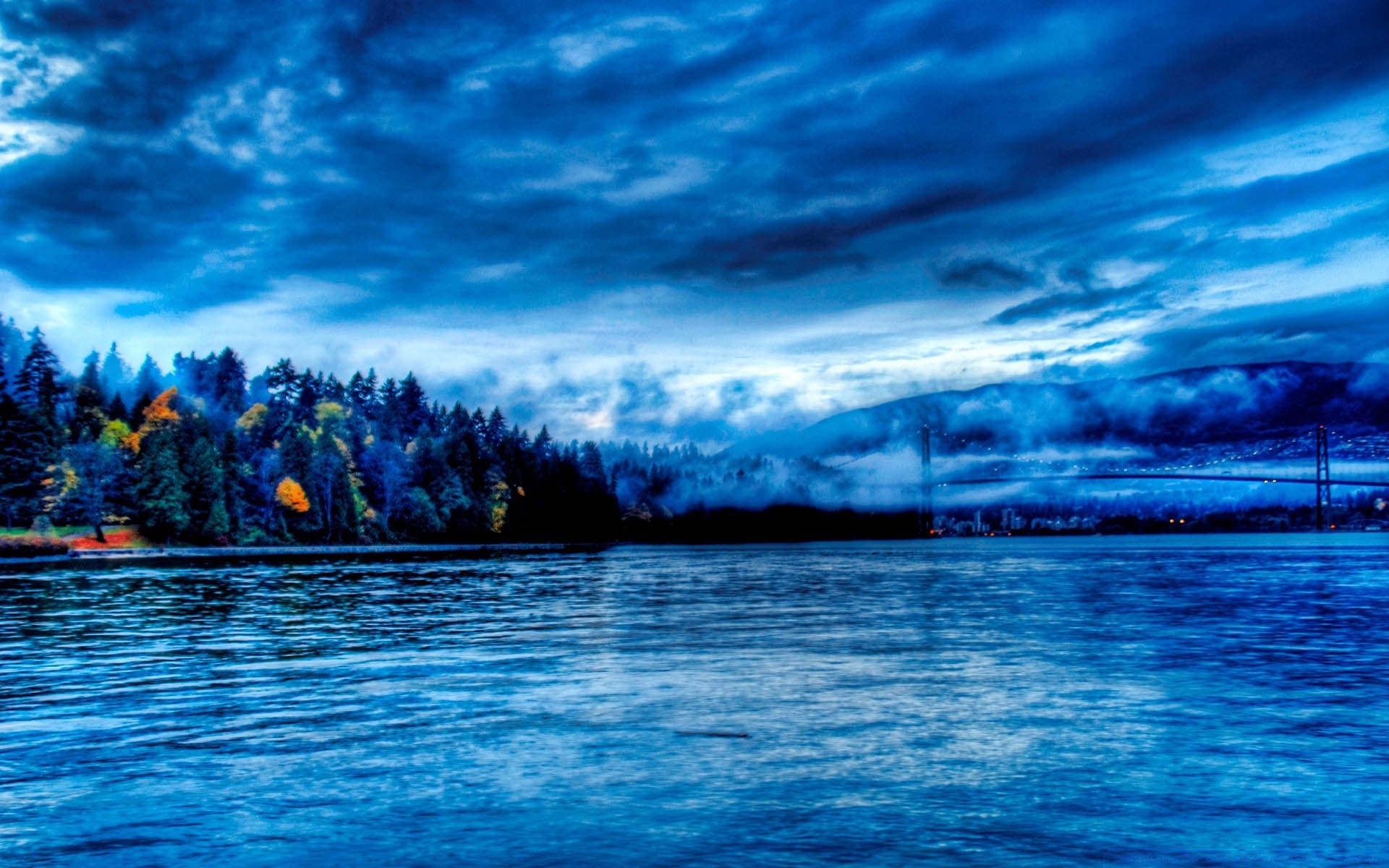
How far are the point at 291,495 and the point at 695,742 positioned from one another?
438 ft

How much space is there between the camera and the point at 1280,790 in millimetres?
11930

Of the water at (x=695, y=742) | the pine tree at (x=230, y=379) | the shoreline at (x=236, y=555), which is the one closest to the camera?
the water at (x=695, y=742)

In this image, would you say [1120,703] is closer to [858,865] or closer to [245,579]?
[858,865]

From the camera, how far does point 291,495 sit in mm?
137375

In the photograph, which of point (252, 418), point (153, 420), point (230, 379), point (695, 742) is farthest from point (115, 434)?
point (695, 742)

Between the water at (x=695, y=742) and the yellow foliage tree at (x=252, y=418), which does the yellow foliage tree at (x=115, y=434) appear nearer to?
the yellow foliage tree at (x=252, y=418)

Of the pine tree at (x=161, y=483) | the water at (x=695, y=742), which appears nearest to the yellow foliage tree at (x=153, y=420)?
the pine tree at (x=161, y=483)

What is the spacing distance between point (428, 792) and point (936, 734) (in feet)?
23.2

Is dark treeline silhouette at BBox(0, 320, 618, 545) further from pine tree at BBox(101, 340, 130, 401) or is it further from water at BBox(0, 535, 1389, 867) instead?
water at BBox(0, 535, 1389, 867)

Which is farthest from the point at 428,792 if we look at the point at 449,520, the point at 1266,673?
the point at 449,520

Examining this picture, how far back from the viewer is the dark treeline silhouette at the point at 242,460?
122 metres

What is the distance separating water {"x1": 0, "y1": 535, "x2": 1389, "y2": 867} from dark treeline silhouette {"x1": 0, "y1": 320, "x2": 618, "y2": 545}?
97.7 metres

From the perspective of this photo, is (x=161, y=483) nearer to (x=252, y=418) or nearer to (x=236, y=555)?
(x=236, y=555)

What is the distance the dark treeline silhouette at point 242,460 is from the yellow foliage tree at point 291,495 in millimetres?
206
